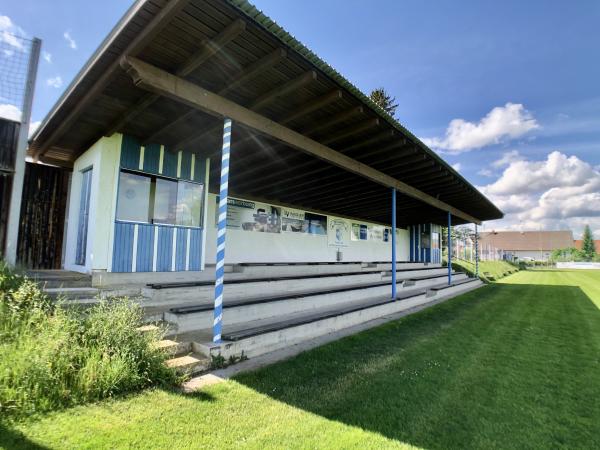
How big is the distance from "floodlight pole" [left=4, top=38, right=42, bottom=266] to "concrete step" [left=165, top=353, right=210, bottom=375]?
4.95m

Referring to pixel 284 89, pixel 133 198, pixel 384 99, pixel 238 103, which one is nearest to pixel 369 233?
pixel 133 198

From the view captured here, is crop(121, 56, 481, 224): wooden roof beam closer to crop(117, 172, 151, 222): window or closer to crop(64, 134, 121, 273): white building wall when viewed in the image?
crop(64, 134, 121, 273): white building wall

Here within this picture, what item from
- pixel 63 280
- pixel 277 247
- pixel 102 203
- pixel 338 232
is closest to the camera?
pixel 63 280

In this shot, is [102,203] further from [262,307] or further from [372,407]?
[372,407]

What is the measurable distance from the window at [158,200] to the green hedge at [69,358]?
2.56m

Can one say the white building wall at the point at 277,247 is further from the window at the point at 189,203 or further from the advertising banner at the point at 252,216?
the window at the point at 189,203

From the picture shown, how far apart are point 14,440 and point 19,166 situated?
20.4 feet

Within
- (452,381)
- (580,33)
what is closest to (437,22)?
(580,33)

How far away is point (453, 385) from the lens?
354 cm

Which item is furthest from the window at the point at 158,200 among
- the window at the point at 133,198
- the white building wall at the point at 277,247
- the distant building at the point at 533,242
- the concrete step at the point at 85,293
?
the distant building at the point at 533,242

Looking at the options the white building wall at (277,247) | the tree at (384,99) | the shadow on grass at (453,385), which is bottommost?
the shadow on grass at (453,385)

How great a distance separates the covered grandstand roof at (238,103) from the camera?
316cm

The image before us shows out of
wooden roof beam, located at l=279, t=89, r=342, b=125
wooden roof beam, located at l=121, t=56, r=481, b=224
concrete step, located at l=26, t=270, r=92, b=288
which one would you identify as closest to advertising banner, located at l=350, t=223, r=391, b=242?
wooden roof beam, located at l=121, t=56, r=481, b=224

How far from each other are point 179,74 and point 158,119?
5.16 ft
